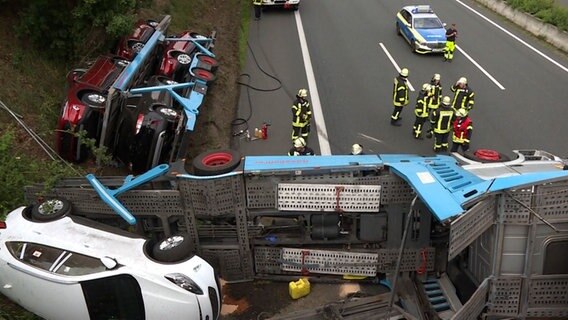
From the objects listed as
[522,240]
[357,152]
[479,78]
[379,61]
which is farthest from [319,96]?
[522,240]

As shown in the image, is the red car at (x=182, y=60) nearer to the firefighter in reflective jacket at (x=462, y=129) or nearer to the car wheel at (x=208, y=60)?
the car wheel at (x=208, y=60)

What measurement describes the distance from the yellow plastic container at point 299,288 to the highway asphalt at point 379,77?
193 inches

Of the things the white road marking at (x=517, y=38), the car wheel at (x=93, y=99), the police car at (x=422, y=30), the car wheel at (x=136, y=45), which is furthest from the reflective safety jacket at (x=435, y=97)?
the white road marking at (x=517, y=38)

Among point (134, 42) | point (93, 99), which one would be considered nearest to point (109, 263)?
point (93, 99)

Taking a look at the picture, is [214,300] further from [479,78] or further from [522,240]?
[479,78]

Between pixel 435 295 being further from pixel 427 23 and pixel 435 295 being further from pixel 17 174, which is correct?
pixel 427 23

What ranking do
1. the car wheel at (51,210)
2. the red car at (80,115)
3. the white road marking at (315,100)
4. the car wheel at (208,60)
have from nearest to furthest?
the car wheel at (51,210)
the red car at (80,115)
the white road marking at (315,100)
the car wheel at (208,60)

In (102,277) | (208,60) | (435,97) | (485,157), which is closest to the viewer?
(102,277)

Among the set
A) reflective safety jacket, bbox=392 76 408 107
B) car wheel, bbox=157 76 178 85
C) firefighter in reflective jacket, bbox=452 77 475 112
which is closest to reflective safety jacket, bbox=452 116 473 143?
firefighter in reflective jacket, bbox=452 77 475 112

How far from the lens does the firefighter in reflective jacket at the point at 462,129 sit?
34.8ft

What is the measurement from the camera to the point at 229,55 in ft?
54.9

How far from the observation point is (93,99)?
29.6 ft

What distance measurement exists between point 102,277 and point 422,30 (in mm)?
15496

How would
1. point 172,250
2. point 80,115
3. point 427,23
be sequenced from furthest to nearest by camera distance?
point 427,23
point 80,115
point 172,250
